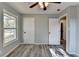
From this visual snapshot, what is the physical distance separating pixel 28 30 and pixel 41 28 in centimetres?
90

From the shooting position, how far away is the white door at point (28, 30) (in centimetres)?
752

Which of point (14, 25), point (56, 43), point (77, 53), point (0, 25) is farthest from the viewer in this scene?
point (56, 43)

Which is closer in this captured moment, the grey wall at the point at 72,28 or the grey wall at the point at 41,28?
the grey wall at the point at 72,28

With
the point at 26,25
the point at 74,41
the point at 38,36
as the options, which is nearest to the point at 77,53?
the point at 74,41

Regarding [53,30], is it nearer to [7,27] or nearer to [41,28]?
[41,28]

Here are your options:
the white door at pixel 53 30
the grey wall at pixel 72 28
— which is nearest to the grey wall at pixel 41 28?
the white door at pixel 53 30

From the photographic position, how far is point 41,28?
7543mm

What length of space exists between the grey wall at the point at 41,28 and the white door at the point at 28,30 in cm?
27

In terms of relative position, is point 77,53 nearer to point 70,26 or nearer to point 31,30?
point 70,26

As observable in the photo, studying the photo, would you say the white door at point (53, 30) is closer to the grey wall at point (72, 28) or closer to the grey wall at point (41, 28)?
the grey wall at point (41, 28)

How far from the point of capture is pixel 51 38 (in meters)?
7.43

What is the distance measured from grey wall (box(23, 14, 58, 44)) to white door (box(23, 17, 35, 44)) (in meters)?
0.27

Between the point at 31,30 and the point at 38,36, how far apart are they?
63cm

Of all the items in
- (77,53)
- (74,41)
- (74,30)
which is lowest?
(77,53)
